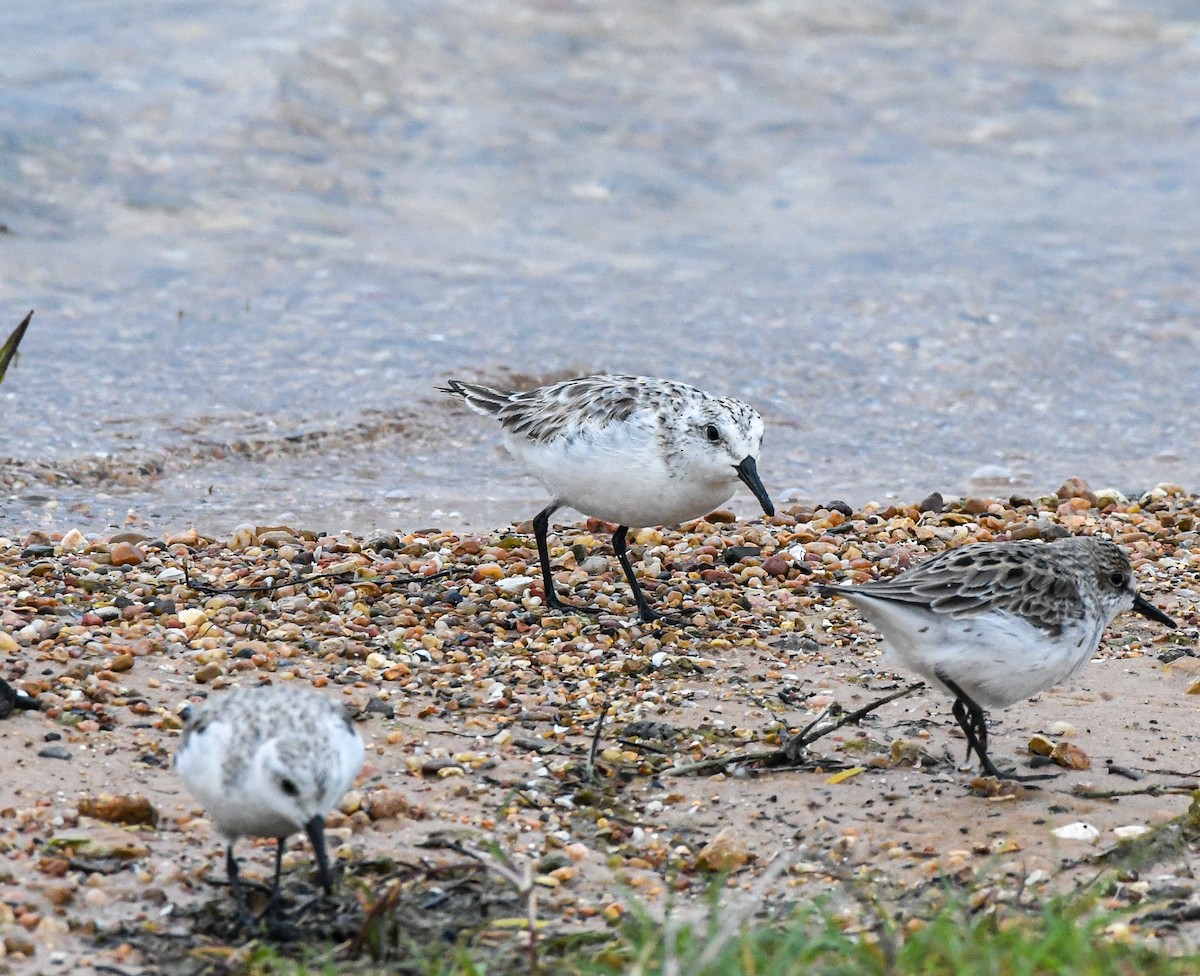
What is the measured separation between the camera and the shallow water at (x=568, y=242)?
10.3 metres

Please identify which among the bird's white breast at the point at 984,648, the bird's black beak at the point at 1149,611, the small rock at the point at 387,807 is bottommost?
the small rock at the point at 387,807

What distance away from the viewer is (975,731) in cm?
555

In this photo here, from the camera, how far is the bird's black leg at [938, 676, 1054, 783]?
18.0ft

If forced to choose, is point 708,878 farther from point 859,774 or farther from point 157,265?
point 157,265

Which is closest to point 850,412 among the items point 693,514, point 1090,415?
point 1090,415

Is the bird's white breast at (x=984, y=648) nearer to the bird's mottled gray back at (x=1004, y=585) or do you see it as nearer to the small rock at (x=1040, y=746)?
the bird's mottled gray back at (x=1004, y=585)

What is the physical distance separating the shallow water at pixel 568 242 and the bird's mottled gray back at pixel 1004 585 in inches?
142

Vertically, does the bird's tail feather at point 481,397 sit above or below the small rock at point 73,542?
above

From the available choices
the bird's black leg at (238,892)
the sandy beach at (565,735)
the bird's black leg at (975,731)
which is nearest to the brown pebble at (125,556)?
the sandy beach at (565,735)

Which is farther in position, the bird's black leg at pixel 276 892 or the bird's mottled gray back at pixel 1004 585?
the bird's mottled gray back at pixel 1004 585

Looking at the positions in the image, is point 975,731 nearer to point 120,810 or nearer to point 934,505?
point 120,810

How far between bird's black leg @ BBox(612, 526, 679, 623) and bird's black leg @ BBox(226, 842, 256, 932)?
2937 mm

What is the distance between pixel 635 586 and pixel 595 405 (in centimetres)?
89

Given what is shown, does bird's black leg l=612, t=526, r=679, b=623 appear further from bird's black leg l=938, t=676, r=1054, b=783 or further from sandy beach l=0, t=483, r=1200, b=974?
bird's black leg l=938, t=676, r=1054, b=783
